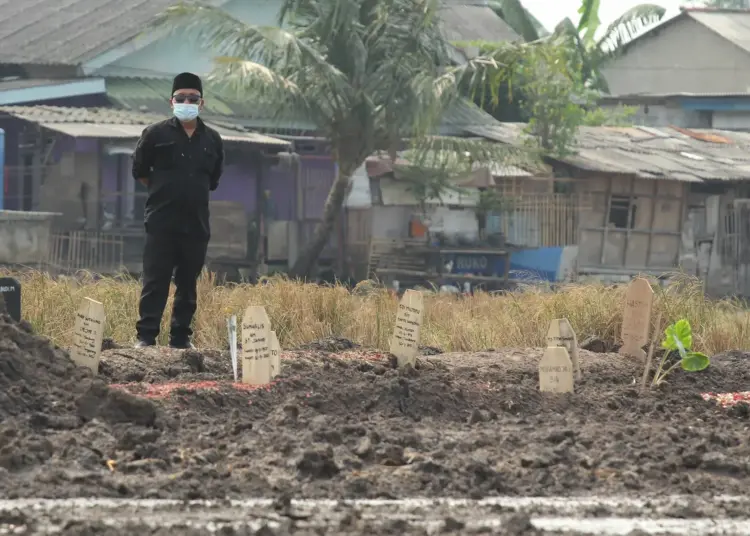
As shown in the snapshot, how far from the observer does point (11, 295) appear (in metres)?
9.52

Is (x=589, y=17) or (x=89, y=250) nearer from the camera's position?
(x=89, y=250)

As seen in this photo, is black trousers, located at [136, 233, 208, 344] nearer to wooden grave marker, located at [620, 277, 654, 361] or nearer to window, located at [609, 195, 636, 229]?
wooden grave marker, located at [620, 277, 654, 361]

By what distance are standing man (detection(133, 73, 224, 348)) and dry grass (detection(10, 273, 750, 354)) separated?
1665 mm

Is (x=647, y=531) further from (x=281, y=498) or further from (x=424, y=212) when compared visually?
(x=424, y=212)

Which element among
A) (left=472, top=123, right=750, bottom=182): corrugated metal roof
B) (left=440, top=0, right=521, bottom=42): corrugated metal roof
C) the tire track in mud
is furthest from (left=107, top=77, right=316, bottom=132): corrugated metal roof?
the tire track in mud

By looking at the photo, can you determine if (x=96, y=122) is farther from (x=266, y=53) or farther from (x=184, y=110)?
(x=184, y=110)

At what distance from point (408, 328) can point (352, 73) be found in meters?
19.5

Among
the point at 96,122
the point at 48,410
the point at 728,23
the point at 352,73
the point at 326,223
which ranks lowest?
the point at 326,223

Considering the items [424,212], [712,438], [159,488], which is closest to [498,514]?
[159,488]

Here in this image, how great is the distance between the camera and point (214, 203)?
28.0m

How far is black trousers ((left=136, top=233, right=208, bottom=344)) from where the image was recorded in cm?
1068

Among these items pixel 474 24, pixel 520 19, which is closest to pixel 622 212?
pixel 520 19

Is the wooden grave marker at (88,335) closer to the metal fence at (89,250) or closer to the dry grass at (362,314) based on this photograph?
the dry grass at (362,314)

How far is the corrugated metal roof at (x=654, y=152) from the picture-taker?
31.5 meters
